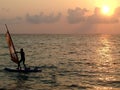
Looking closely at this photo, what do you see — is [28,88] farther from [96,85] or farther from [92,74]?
[92,74]

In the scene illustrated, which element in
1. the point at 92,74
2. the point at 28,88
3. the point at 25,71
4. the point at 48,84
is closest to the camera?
the point at 28,88

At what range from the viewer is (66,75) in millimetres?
40594

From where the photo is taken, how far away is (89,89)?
104 feet

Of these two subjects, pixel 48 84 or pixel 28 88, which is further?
pixel 48 84

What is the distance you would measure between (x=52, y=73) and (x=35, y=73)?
276 cm

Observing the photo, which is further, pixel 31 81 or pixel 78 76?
pixel 78 76

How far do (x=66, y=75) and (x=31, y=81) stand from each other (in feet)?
21.7

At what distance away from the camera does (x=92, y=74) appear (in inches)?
1681

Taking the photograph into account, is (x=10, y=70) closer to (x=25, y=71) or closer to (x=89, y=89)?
(x=25, y=71)

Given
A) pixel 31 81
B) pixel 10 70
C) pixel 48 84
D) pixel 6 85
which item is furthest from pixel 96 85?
pixel 10 70

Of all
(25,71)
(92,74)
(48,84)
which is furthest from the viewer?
(92,74)

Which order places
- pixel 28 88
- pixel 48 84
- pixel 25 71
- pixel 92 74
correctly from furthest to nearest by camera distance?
pixel 92 74, pixel 25 71, pixel 48 84, pixel 28 88

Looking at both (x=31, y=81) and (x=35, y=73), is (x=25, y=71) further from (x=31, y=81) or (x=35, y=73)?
(x=31, y=81)

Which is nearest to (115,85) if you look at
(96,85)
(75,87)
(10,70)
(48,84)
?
(96,85)
